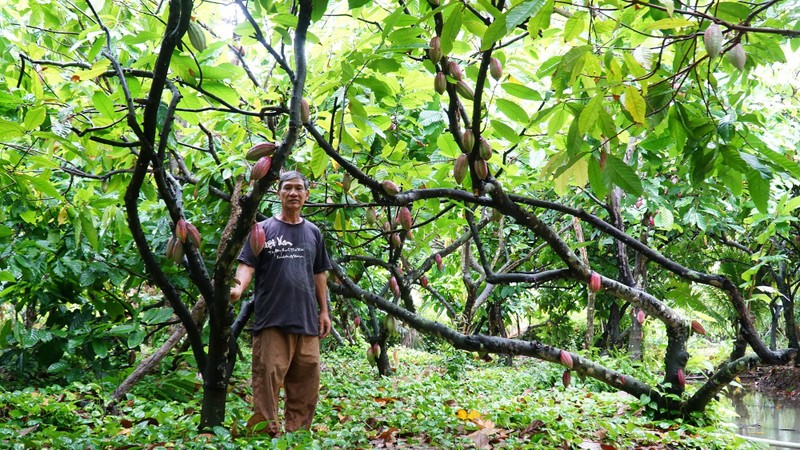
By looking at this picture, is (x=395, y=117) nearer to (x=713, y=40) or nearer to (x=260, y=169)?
(x=260, y=169)

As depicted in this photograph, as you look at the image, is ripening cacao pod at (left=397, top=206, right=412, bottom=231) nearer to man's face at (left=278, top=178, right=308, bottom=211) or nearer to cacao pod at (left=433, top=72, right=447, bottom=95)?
man's face at (left=278, top=178, right=308, bottom=211)

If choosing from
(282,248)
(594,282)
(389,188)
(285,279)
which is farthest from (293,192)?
(594,282)

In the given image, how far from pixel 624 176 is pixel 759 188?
30 cm

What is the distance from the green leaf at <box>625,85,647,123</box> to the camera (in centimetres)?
137

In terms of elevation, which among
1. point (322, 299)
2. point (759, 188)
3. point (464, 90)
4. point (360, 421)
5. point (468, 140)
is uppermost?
point (464, 90)

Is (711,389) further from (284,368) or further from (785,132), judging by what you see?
(785,132)

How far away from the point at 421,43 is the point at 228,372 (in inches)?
59.1

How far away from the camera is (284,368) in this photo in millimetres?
2811

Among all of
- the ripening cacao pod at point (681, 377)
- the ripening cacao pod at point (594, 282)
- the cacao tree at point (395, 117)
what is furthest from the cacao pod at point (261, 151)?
the ripening cacao pod at point (681, 377)

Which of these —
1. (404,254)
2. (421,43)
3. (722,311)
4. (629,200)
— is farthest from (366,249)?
(722,311)

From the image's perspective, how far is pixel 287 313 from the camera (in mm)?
2816

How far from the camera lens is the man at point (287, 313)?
2.80 meters

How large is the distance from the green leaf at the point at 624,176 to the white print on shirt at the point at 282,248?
1694 millimetres

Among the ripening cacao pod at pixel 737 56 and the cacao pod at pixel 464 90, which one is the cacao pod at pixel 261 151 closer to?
the cacao pod at pixel 464 90
